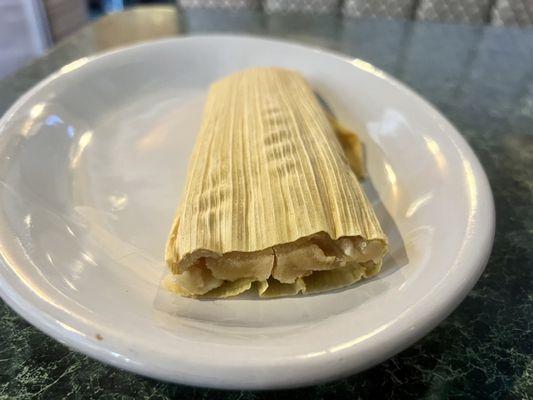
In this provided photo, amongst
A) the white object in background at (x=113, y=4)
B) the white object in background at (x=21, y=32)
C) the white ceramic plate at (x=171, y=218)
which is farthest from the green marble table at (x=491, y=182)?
the white object in background at (x=113, y=4)

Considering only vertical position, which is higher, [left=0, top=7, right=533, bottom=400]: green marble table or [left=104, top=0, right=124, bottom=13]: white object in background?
[left=0, top=7, right=533, bottom=400]: green marble table

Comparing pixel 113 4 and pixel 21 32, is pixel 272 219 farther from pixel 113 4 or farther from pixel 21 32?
pixel 113 4

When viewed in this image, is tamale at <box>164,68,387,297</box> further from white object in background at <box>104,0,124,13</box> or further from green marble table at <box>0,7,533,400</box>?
white object in background at <box>104,0,124,13</box>

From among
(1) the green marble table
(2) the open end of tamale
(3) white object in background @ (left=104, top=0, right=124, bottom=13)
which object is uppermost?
(2) the open end of tamale

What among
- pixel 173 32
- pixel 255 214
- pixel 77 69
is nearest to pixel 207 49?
pixel 77 69

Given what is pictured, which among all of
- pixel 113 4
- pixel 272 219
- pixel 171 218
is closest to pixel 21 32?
pixel 113 4

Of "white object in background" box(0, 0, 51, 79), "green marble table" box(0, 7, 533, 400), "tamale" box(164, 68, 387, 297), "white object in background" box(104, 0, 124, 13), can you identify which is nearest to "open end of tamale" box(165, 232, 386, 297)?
"tamale" box(164, 68, 387, 297)
